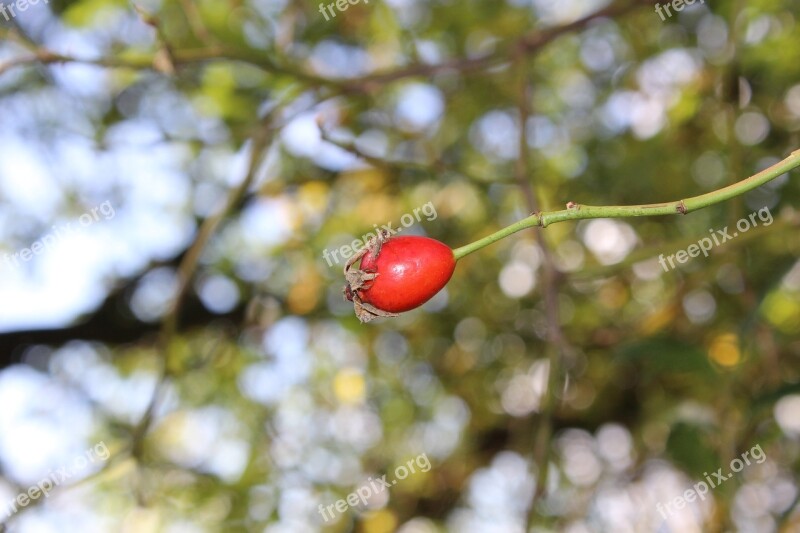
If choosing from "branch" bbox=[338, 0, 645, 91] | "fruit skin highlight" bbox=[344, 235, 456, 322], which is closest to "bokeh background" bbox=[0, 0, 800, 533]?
"branch" bbox=[338, 0, 645, 91]

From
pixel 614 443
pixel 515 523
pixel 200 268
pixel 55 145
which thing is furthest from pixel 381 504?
pixel 55 145

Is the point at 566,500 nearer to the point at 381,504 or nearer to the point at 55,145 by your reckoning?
the point at 381,504

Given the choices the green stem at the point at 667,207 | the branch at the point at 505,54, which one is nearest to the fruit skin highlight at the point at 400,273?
the green stem at the point at 667,207

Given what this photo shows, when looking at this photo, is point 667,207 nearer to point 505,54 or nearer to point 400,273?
point 400,273

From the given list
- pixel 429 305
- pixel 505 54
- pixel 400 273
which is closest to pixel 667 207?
pixel 400 273

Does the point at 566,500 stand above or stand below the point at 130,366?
below

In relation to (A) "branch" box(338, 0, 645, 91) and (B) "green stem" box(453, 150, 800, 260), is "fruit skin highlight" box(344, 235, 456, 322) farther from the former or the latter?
(A) "branch" box(338, 0, 645, 91)
